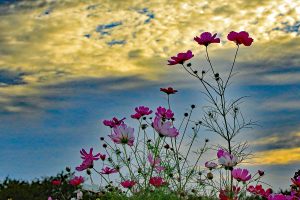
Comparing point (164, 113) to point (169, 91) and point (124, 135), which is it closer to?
point (169, 91)

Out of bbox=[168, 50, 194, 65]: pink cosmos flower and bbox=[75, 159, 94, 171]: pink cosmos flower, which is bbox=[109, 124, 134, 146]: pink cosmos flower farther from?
bbox=[168, 50, 194, 65]: pink cosmos flower

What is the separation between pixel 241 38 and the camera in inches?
223

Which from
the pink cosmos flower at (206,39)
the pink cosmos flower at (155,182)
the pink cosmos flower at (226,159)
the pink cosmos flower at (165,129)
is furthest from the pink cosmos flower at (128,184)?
the pink cosmos flower at (206,39)

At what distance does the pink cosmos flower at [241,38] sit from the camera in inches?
223

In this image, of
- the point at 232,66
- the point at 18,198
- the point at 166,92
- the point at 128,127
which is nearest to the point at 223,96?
the point at 232,66

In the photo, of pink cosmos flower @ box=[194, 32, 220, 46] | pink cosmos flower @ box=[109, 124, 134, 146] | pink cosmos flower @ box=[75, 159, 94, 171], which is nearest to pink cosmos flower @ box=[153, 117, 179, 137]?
pink cosmos flower @ box=[109, 124, 134, 146]

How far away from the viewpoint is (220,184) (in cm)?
610

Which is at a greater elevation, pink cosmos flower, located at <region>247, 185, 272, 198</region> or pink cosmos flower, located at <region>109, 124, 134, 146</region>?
pink cosmos flower, located at <region>109, 124, 134, 146</region>

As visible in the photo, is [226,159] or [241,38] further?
[241,38]

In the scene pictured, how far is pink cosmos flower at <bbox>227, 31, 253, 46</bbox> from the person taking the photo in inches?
223

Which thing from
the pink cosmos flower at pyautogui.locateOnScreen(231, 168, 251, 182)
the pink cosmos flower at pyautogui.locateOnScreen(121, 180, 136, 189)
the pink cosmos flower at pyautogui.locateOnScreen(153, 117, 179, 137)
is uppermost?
the pink cosmos flower at pyautogui.locateOnScreen(153, 117, 179, 137)

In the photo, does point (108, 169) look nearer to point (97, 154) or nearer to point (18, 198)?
point (97, 154)

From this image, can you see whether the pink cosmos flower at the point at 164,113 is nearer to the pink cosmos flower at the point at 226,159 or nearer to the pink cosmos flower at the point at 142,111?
the pink cosmos flower at the point at 142,111

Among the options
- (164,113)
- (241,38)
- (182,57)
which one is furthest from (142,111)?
(241,38)
